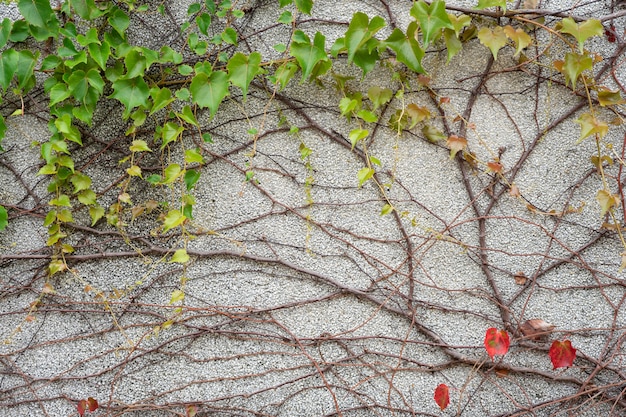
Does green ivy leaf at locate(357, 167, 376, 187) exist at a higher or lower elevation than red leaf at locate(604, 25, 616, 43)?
lower

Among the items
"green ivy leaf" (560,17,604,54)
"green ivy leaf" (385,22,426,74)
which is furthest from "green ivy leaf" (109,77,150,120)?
"green ivy leaf" (560,17,604,54)

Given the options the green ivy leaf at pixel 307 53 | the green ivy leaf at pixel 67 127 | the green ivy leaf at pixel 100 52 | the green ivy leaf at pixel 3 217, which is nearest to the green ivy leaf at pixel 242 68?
the green ivy leaf at pixel 307 53

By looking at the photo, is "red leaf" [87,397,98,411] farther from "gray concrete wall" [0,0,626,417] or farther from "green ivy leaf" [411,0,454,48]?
"green ivy leaf" [411,0,454,48]

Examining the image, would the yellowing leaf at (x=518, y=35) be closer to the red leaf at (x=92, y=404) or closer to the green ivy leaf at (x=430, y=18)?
the green ivy leaf at (x=430, y=18)

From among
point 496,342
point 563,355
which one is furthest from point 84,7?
point 563,355

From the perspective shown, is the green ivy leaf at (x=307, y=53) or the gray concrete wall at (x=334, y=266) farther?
the gray concrete wall at (x=334, y=266)

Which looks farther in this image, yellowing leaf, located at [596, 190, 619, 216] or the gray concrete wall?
the gray concrete wall
